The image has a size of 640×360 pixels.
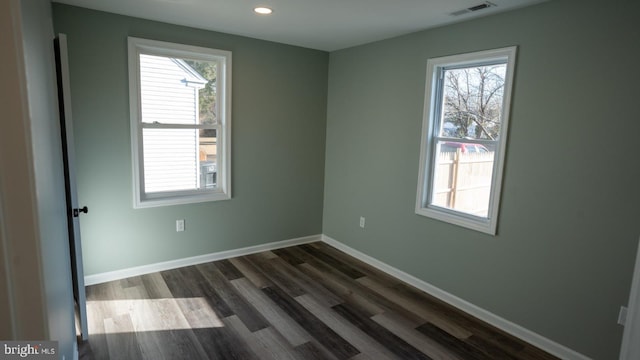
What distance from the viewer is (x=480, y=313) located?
302 centimetres

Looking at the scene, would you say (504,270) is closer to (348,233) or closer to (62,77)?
(348,233)

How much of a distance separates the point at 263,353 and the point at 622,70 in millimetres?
2927

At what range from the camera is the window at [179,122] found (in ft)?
11.2

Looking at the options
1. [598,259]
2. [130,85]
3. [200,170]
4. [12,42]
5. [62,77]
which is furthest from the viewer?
[200,170]

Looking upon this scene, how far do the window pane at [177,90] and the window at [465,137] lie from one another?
2.26 meters

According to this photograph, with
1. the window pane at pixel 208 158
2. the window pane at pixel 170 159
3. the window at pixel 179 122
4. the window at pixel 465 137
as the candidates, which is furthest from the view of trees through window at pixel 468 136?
the window pane at pixel 170 159

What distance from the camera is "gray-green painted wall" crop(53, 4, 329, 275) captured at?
3.13 meters

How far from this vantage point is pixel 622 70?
2.17 metres

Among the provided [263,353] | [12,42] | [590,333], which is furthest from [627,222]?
[12,42]

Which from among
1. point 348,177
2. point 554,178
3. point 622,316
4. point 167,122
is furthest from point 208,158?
point 622,316

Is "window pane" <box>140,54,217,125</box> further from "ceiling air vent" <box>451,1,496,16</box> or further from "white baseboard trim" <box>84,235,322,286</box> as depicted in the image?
"ceiling air vent" <box>451,1,496,16</box>

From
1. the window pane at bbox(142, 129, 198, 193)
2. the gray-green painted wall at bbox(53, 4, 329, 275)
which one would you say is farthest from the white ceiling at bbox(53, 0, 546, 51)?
the window pane at bbox(142, 129, 198, 193)

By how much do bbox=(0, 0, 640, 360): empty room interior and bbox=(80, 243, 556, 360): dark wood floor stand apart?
0.7 inches

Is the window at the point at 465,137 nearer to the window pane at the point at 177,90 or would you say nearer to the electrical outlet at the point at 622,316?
the electrical outlet at the point at 622,316
